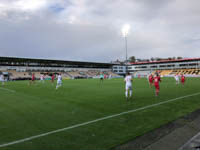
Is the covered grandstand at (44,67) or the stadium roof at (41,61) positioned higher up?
the stadium roof at (41,61)

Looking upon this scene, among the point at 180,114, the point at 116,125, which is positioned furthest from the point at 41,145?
the point at 180,114

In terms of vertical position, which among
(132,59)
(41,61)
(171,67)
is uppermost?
(132,59)

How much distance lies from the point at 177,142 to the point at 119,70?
107589 millimetres

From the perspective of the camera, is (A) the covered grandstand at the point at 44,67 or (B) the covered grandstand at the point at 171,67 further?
(B) the covered grandstand at the point at 171,67

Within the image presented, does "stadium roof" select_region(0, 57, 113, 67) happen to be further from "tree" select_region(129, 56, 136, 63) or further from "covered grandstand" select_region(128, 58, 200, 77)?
"tree" select_region(129, 56, 136, 63)

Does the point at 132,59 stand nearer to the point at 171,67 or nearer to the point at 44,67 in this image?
the point at 171,67

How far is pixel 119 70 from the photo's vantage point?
110875mm

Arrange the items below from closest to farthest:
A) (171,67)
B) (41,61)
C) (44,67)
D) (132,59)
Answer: (41,61), (44,67), (171,67), (132,59)

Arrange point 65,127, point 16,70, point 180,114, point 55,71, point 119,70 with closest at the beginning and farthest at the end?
1. point 65,127
2. point 180,114
3. point 16,70
4. point 55,71
5. point 119,70

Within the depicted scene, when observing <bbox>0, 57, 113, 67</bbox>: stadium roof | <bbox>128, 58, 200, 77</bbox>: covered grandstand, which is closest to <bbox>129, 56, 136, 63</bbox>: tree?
<bbox>128, 58, 200, 77</bbox>: covered grandstand

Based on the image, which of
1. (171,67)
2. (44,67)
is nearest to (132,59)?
(171,67)

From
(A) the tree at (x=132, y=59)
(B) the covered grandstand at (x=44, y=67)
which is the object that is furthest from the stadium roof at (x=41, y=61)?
(A) the tree at (x=132, y=59)

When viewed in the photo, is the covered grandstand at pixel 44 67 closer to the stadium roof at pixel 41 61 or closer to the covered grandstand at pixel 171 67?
the stadium roof at pixel 41 61

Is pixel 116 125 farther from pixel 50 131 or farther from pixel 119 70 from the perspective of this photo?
pixel 119 70
